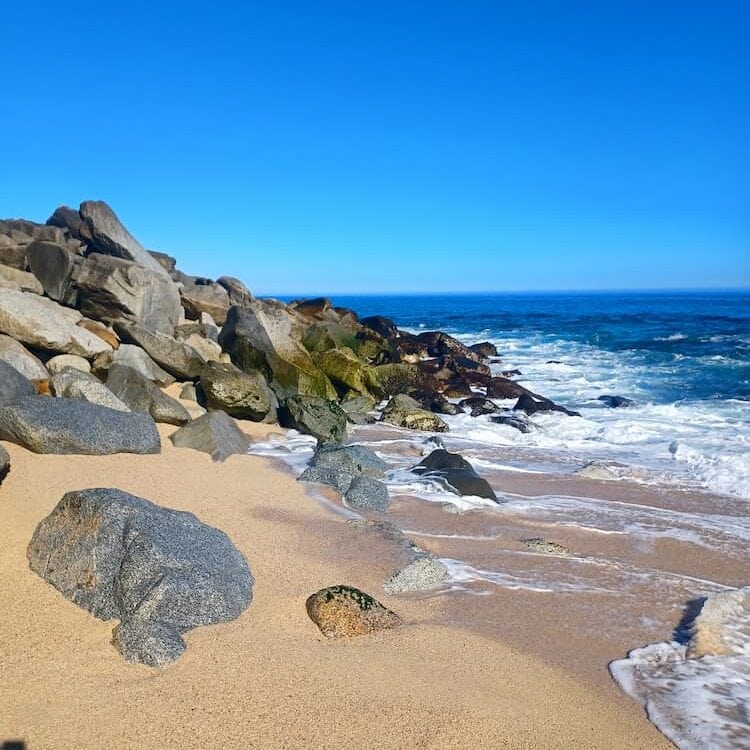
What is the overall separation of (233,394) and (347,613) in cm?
655

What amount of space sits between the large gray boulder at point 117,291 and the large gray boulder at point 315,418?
3.39 meters

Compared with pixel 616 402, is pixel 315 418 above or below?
above

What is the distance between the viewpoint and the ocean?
4.27 m

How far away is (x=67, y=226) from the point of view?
56.9 ft

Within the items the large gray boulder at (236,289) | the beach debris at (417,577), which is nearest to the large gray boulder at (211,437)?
the beach debris at (417,577)

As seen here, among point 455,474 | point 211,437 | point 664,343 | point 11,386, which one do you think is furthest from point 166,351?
point 664,343

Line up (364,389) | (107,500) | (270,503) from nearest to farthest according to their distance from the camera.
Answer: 1. (107,500)
2. (270,503)
3. (364,389)

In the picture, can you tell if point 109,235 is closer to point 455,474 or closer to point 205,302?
point 205,302

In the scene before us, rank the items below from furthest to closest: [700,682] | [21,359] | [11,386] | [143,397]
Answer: [143,397] < [21,359] < [11,386] < [700,682]

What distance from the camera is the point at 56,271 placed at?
11930 millimetres

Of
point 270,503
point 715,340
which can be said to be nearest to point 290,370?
point 270,503

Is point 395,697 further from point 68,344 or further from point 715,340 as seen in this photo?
point 715,340

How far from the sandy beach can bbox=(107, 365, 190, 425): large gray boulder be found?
376cm

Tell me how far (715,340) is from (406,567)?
29.3m
